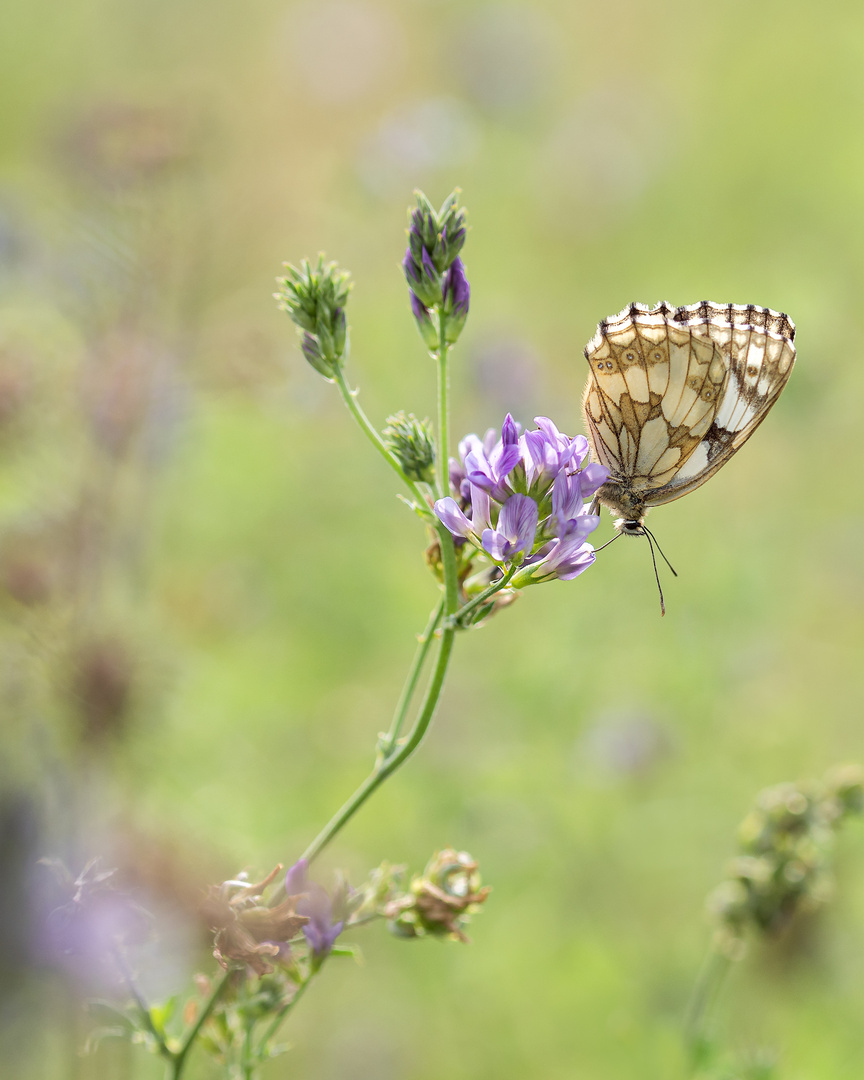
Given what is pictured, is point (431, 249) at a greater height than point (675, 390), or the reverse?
point (675, 390)

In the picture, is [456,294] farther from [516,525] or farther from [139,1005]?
[139,1005]

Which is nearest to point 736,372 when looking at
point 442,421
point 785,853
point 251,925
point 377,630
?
point 442,421

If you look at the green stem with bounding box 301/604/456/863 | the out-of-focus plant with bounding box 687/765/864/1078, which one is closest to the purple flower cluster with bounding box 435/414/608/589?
the green stem with bounding box 301/604/456/863

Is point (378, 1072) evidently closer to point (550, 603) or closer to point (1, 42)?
point (550, 603)

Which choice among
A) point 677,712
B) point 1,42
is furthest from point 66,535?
point 1,42

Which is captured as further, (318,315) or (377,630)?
(377,630)

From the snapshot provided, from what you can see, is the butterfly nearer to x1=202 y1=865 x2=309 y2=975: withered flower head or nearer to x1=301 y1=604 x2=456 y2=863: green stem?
x1=301 y1=604 x2=456 y2=863: green stem
